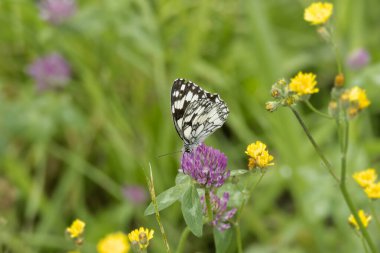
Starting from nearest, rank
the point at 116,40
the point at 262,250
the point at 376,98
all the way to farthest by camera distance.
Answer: the point at 262,250 → the point at 116,40 → the point at 376,98

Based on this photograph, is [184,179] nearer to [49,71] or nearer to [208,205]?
[208,205]

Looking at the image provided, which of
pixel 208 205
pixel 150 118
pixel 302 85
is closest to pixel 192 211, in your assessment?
pixel 208 205

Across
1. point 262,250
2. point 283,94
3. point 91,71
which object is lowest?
point 283,94

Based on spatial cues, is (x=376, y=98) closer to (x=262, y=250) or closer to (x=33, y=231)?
(x=262, y=250)

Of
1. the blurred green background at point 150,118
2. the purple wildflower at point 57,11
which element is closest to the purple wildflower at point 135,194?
the blurred green background at point 150,118

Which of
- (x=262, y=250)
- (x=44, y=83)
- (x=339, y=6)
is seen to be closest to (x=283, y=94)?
(x=262, y=250)

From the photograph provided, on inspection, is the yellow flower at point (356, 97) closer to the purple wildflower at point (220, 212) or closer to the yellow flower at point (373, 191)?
the yellow flower at point (373, 191)
